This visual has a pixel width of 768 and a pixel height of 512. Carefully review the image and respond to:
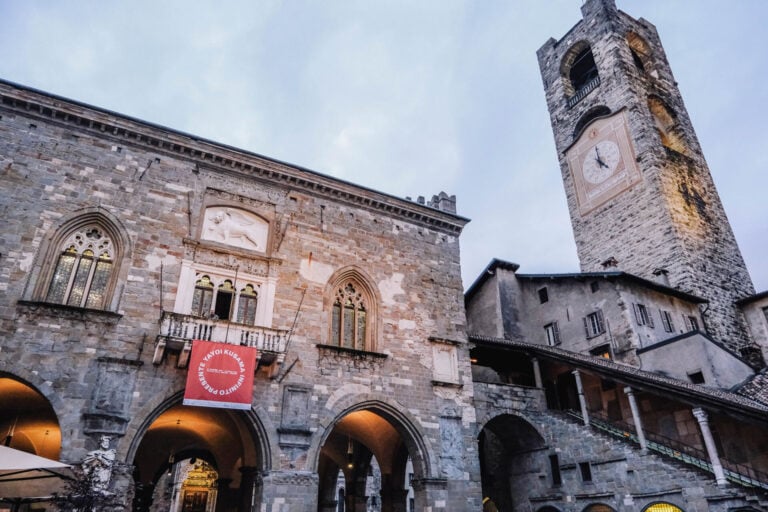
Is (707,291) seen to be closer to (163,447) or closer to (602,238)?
(602,238)

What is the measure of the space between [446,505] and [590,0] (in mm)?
33433

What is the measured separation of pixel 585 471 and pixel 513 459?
2.98m

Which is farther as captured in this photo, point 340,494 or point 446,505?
point 340,494

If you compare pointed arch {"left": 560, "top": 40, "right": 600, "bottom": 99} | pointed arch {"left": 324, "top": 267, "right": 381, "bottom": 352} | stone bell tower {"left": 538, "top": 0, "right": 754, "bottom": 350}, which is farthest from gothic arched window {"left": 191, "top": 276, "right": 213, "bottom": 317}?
pointed arch {"left": 560, "top": 40, "right": 600, "bottom": 99}

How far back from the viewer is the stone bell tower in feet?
83.4

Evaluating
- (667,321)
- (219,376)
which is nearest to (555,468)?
(667,321)

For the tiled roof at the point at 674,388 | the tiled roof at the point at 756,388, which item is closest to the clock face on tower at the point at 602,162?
Result: the tiled roof at the point at 756,388

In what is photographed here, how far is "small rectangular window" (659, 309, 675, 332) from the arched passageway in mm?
8603

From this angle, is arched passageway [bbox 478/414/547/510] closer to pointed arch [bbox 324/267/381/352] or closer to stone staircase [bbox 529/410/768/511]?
stone staircase [bbox 529/410/768/511]

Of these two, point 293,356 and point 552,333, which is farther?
point 552,333

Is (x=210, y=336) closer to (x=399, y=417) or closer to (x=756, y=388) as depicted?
(x=399, y=417)

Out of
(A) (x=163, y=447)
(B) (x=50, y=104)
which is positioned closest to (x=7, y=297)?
(B) (x=50, y=104)

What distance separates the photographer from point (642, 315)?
21.4m

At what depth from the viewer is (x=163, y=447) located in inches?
693
